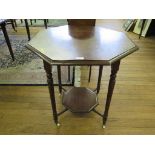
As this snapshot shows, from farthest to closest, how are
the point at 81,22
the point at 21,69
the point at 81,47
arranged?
the point at 21,69 → the point at 81,22 → the point at 81,47

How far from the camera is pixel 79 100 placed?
1.46 metres

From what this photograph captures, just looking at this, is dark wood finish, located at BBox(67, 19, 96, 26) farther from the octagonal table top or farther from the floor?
the floor

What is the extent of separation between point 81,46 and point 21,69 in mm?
1222

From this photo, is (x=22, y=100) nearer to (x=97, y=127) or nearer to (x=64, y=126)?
(x=64, y=126)

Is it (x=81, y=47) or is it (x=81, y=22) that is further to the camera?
(x=81, y=22)

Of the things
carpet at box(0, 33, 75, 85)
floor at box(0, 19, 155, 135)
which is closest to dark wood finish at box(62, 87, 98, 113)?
floor at box(0, 19, 155, 135)

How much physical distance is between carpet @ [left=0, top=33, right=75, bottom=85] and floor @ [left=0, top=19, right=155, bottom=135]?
0.10 meters

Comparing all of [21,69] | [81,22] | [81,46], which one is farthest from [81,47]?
[21,69]

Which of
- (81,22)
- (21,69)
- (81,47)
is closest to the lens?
(81,47)

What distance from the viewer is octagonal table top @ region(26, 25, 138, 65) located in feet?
2.86

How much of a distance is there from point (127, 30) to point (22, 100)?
7.20 ft

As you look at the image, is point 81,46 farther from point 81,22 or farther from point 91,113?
point 91,113

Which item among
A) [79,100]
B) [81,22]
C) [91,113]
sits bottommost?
[91,113]

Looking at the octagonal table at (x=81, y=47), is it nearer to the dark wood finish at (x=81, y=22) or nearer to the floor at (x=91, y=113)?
the dark wood finish at (x=81, y=22)
